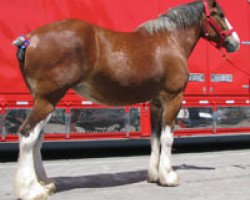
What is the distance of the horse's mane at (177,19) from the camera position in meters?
6.16

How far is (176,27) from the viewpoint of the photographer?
6.27m

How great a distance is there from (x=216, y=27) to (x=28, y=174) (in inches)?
136

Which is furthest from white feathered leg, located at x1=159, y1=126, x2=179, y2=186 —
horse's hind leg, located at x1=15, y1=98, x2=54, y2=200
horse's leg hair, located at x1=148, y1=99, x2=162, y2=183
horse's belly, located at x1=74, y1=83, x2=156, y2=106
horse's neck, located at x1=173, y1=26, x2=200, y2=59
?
horse's hind leg, located at x1=15, y1=98, x2=54, y2=200

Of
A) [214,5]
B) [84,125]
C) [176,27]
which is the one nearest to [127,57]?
[176,27]

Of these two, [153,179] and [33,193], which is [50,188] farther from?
[153,179]

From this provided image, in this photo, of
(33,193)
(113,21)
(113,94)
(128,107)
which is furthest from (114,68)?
(113,21)

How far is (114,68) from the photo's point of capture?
5527 millimetres

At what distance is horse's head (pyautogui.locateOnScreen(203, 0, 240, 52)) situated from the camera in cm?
650

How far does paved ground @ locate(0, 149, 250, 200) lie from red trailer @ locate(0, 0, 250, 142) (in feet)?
2.06

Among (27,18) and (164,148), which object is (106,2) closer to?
Answer: (27,18)

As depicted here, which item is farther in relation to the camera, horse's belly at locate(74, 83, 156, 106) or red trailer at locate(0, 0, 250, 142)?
red trailer at locate(0, 0, 250, 142)

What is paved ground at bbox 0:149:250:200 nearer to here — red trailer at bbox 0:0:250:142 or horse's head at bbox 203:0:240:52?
red trailer at bbox 0:0:250:142

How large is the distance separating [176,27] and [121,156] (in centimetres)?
376

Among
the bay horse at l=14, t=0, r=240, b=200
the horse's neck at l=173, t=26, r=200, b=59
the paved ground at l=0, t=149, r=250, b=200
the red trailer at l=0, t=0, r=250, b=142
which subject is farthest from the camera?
the red trailer at l=0, t=0, r=250, b=142
